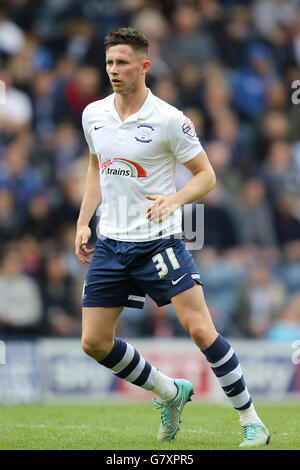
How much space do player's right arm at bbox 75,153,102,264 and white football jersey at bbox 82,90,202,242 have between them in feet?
0.80

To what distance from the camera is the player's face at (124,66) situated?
5844 millimetres

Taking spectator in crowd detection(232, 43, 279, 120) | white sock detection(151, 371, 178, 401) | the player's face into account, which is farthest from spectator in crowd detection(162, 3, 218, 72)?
white sock detection(151, 371, 178, 401)

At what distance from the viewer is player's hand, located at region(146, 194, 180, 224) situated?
5.51 meters

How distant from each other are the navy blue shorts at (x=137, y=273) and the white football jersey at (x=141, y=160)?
0.08 meters

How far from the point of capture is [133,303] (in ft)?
20.0

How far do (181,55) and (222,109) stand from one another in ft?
4.20

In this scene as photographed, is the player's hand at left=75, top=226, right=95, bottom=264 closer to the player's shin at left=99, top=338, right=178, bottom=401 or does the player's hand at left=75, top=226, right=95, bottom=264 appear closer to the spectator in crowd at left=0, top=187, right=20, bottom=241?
the player's shin at left=99, top=338, right=178, bottom=401

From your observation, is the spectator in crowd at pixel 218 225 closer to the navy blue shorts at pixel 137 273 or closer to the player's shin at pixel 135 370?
the player's shin at pixel 135 370

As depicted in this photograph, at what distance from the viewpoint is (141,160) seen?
5.88 metres

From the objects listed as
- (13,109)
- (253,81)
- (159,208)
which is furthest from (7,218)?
(159,208)

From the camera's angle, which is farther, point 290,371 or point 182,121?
point 290,371

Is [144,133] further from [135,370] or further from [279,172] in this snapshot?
[279,172]
